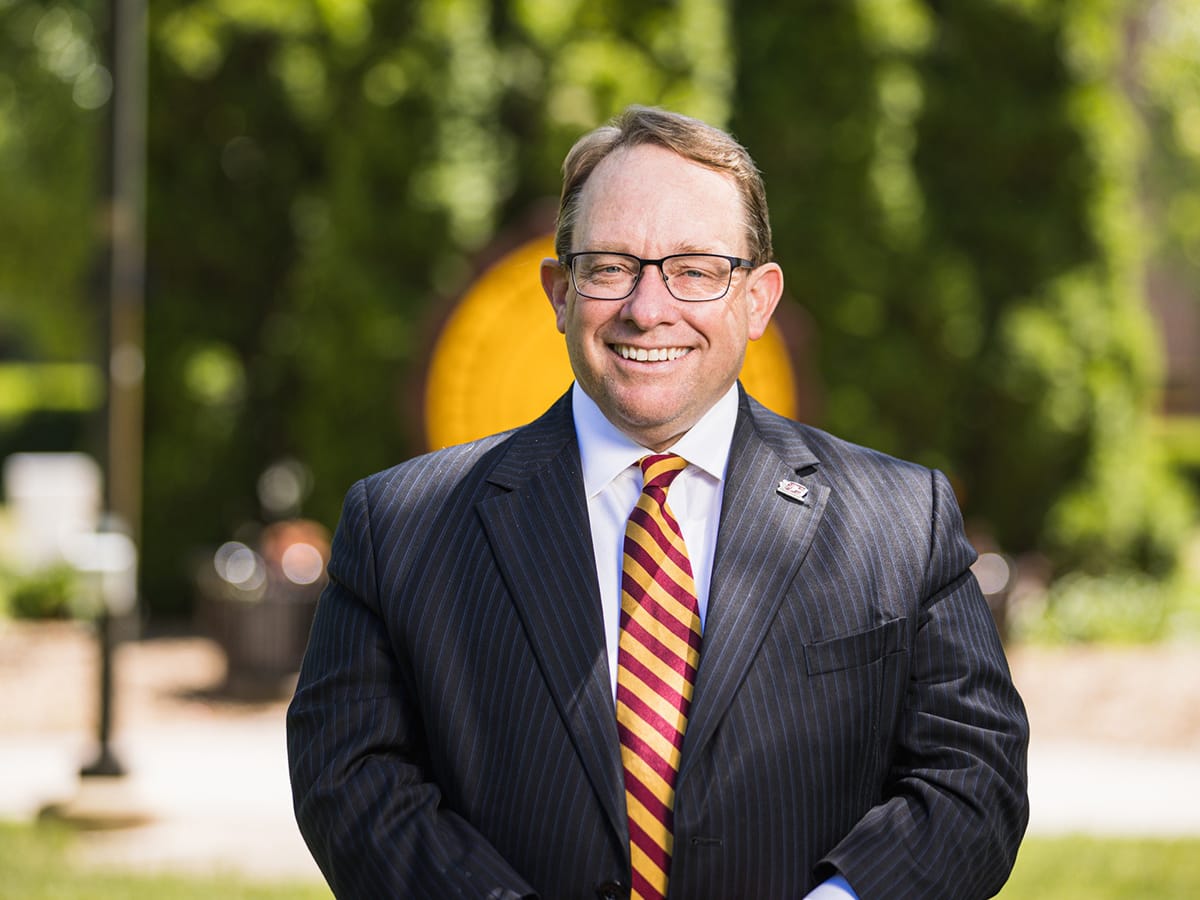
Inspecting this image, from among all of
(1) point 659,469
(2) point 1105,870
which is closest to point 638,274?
(1) point 659,469

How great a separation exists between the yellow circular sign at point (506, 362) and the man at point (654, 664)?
6.51 metres

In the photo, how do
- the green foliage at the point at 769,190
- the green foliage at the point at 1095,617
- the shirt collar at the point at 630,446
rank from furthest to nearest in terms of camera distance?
1. the green foliage at the point at 1095,617
2. the green foliage at the point at 769,190
3. the shirt collar at the point at 630,446

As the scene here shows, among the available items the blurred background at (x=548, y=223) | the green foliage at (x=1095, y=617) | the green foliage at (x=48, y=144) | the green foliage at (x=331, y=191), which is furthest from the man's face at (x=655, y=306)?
the green foliage at (x=48, y=144)

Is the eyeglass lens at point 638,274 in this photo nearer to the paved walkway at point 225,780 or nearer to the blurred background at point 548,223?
the paved walkway at point 225,780

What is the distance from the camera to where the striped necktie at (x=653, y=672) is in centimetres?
221

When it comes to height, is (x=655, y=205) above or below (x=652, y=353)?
above

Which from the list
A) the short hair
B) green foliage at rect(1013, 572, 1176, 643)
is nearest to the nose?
the short hair

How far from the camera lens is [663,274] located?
2248mm

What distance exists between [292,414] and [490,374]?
434 cm

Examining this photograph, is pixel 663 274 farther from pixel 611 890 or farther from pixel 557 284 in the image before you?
pixel 611 890

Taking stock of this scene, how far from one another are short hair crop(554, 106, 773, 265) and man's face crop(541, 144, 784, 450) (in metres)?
0.02

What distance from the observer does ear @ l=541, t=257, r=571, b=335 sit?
2367mm

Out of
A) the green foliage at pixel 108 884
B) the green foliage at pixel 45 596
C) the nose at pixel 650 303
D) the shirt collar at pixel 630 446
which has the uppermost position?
the nose at pixel 650 303

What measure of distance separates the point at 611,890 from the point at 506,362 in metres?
7.03
